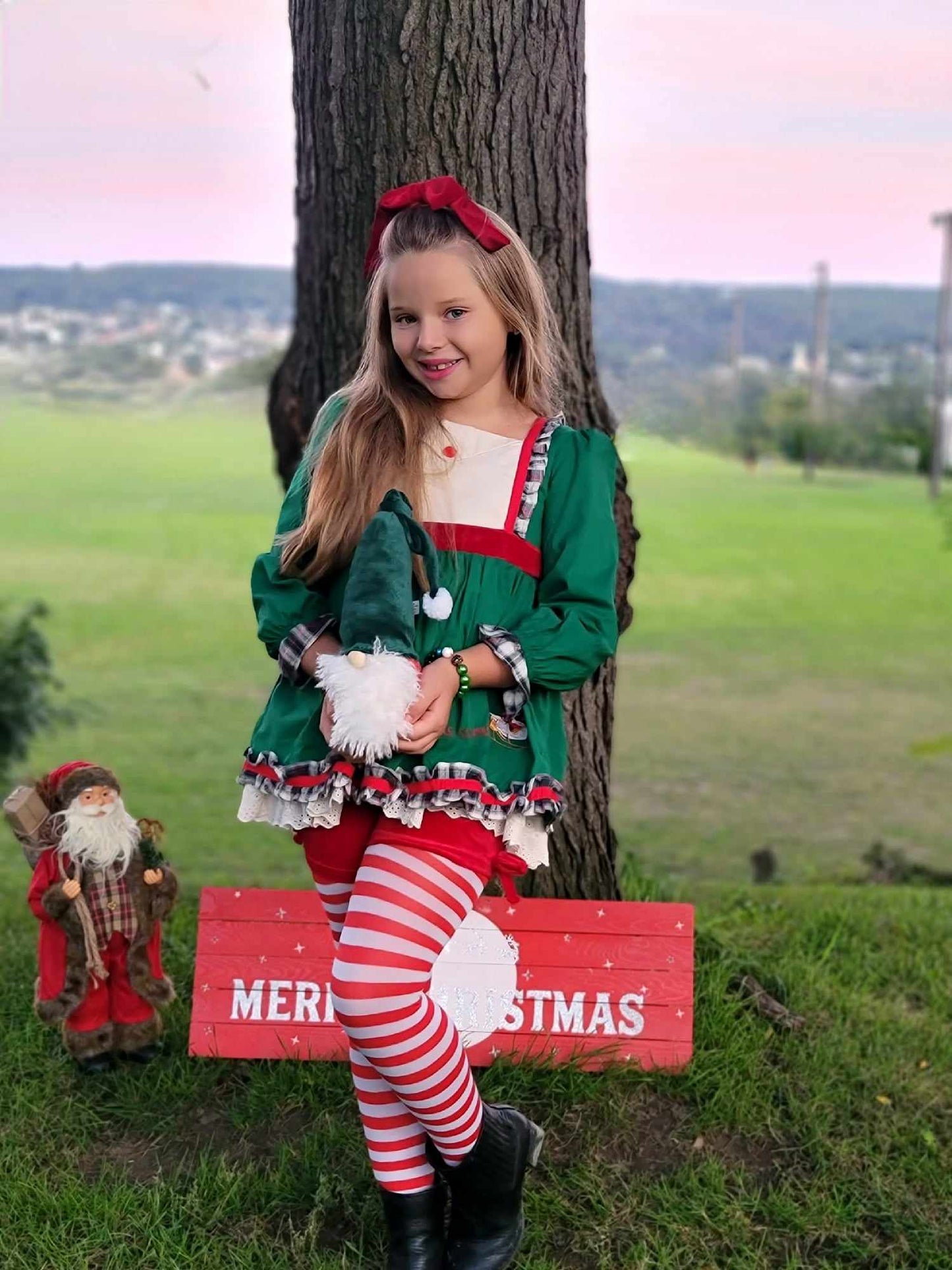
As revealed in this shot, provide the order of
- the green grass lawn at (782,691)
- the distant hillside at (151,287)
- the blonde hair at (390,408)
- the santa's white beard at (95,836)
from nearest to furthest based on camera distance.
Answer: the blonde hair at (390,408)
the santa's white beard at (95,836)
the distant hillside at (151,287)
the green grass lawn at (782,691)

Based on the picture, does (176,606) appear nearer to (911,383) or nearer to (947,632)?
(947,632)

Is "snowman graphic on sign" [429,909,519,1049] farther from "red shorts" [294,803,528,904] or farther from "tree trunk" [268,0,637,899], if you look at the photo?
"red shorts" [294,803,528,904]

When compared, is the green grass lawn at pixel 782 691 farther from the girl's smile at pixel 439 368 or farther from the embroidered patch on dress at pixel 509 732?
the embroidered patch on dress at pixel 509 732

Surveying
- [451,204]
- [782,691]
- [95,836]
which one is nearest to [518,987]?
[95,836]

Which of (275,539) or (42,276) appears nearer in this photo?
(275,539)

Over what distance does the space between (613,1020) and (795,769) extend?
559cm

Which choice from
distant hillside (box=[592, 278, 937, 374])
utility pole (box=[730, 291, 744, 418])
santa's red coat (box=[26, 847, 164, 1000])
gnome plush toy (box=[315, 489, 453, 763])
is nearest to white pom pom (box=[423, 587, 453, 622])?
gnome plush toy (box=[315, 489, 453, 763])

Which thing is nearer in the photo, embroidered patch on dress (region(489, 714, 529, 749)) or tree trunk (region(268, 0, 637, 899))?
embroidered patch on dress (region(489, 714, 529, 749))

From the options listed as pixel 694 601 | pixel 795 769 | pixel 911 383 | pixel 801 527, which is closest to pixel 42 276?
pixel 795 769

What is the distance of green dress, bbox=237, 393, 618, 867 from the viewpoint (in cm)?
192

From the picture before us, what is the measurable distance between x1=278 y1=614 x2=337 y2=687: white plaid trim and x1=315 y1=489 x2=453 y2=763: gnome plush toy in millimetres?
52

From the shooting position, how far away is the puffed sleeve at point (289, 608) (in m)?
2.02

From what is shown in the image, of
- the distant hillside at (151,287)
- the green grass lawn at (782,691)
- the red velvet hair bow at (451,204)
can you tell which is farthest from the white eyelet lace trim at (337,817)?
the distant hillside at (151,287)

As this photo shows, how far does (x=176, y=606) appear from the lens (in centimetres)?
1295
